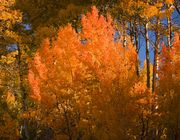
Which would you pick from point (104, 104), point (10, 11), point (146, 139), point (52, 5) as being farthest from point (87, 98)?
point (10, 11)

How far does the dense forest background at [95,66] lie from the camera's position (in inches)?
580

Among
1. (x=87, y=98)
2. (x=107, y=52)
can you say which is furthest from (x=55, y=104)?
(x=107, y=52)

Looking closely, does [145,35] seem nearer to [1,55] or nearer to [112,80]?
[112,80]

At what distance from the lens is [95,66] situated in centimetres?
1630

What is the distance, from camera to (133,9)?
16.1 meters

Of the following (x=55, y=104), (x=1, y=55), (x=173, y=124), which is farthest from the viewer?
(x=1, y=55)

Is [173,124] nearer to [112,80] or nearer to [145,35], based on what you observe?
[112,80]

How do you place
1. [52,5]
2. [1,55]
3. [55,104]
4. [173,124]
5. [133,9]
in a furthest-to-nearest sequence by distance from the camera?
[1,55]
[52,5]
[55,104]
[133,9]
[173,124]

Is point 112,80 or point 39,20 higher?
point 39,20

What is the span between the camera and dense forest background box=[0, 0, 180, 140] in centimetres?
1474

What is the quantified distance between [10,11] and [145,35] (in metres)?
7.33

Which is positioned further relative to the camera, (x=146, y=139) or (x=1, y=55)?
(x=1, y=55)

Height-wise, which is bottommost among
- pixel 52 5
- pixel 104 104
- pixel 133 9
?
pixel 104 104

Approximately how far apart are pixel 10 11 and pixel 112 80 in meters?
7.75
